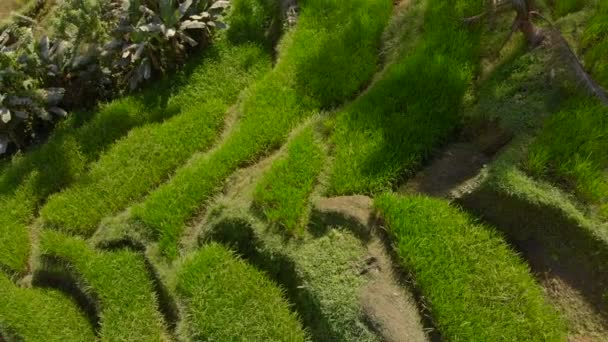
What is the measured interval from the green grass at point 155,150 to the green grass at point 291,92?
1.10 ft

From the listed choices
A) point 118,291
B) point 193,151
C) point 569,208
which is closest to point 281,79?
point 193,151

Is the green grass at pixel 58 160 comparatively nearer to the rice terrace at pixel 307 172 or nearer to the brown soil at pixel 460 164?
the rice terrace at pixel 307 172

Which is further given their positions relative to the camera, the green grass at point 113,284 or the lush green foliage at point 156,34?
the lush green foliage at point 156,34

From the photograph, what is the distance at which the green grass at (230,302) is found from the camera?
5.45 metres

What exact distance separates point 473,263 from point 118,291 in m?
3.75

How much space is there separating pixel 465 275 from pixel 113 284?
12.3ft

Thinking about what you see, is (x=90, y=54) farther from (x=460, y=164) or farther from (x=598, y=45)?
(x=598, y=45)

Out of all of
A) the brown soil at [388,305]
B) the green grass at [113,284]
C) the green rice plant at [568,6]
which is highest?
the green rice plant at [568,6]

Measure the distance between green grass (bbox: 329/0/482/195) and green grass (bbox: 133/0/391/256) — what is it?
0.57m

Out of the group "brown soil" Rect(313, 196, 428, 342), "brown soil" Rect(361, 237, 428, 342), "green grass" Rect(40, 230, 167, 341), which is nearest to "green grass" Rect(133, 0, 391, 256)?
"green grass" Rect(40, 230, 167, 341)

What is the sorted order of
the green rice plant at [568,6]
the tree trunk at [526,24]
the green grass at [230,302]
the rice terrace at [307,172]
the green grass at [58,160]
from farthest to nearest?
the green grass at [58,160]
the green rice plant at [568,6]
the tree trunk at [526,24]
the green grass at [230,302]
the rice terrace at [307,172]

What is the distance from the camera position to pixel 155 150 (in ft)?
22.4

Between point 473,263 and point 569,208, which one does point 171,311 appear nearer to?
point 473,263

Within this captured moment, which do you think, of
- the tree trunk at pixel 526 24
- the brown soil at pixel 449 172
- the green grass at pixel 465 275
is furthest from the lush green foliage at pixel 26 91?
the tree trunk at pixel 526 24
